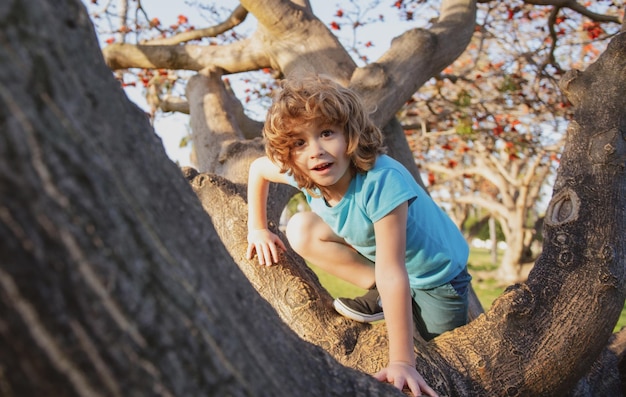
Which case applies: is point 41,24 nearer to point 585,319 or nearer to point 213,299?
point 213,299

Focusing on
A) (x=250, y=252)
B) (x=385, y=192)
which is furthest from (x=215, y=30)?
(x=385, y=192)

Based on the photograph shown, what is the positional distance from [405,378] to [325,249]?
832 mm

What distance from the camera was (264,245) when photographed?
100 inches

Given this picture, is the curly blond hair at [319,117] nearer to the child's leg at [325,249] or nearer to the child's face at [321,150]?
the child's face at [321,150]

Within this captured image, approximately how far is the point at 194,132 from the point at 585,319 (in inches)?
113

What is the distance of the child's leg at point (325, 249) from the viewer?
2.56 metres

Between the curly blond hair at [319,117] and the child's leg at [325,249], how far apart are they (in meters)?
0.33

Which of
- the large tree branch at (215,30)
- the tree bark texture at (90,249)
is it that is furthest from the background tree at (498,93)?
the tree bark texture at (90,249)

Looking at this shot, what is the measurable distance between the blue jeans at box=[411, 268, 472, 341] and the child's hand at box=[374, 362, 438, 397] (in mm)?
650

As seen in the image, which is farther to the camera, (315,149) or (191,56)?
(191,56)

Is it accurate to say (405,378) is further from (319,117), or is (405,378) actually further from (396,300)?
(319,117)

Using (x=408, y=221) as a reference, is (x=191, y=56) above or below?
above

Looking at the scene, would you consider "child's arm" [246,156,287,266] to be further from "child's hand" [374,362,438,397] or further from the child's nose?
"child's hand" [374,362,438,397]

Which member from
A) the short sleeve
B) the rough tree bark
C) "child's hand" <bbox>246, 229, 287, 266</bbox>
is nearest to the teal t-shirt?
the short sleeve
